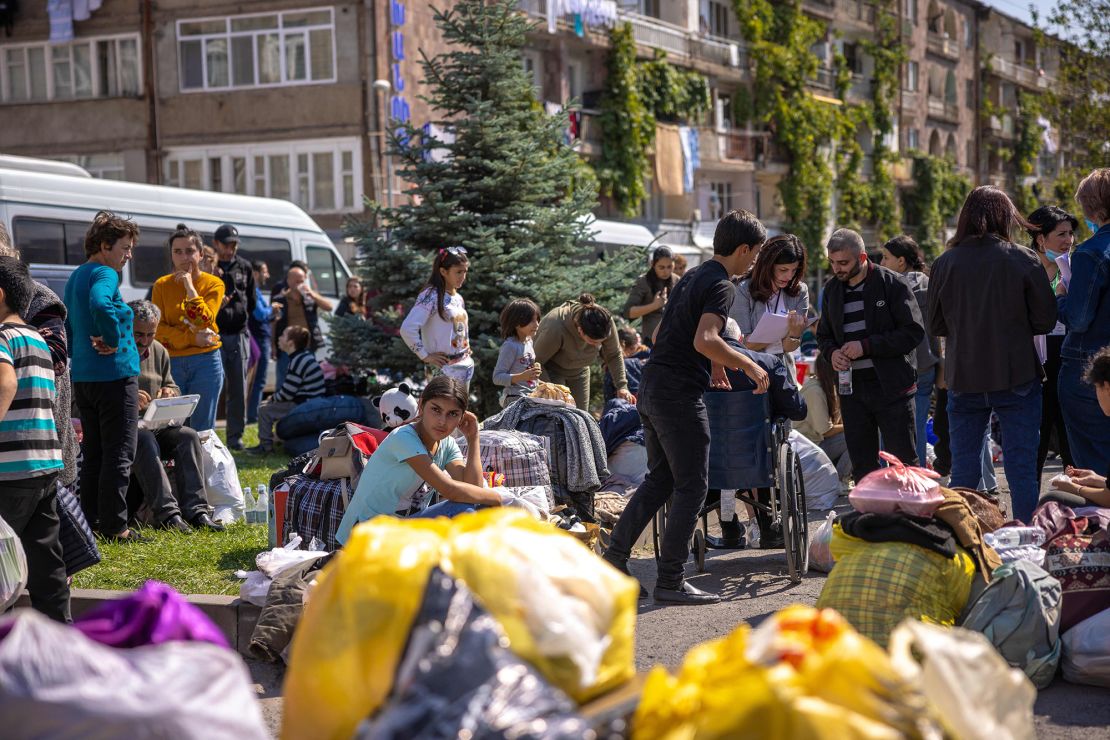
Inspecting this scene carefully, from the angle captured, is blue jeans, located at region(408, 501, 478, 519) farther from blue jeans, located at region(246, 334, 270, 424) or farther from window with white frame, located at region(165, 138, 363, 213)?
window with white frame, located at region(165, 138, 363, 213)

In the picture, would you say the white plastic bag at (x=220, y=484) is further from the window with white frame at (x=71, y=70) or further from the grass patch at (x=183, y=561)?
the window with white frame at (x=71, y=70)

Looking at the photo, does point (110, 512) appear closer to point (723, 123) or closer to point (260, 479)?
point (260, 479)

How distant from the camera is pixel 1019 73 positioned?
70.7 metres

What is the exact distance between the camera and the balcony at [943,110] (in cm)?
6056

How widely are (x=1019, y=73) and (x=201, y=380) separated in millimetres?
68077

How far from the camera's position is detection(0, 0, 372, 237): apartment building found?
31.5 meters

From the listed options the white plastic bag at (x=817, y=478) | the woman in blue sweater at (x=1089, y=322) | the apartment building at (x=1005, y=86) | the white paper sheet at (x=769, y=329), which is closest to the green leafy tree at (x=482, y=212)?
the white plastic bag at (x=817, y=478)

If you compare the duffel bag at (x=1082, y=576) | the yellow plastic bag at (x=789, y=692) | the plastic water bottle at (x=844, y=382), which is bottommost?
the duffel bag at (x=1082, y=576)

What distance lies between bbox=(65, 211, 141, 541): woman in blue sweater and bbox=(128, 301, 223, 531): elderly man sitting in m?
0.39

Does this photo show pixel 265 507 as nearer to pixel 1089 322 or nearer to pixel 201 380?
pixel 201 380

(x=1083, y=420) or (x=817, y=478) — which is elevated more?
(x=1083, y=420)

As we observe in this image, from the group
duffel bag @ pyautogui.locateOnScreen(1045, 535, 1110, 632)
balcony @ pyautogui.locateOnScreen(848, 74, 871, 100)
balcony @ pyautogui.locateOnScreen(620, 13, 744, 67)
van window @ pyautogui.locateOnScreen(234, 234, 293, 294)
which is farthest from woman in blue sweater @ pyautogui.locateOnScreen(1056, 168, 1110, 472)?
balcony @ pyautogui.locateOnScreen(848, 74, 871, 100)

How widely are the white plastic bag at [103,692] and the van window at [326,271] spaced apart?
16969mm

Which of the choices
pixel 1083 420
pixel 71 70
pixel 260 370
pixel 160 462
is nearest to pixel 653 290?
pixel 260 370
